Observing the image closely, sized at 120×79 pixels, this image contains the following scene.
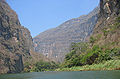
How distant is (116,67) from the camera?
49906 mm

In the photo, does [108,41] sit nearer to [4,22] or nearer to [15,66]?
[15,66]

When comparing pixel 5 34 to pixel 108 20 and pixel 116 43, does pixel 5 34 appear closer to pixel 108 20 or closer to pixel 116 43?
pixel 108 20

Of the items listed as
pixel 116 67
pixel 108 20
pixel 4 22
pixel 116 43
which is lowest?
pixel 116 67

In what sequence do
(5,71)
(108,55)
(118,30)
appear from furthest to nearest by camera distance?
1. (5,71)
2. (118,30)
3. (108,55)

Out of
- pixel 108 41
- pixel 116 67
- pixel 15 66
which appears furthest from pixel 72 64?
pixel 15 66

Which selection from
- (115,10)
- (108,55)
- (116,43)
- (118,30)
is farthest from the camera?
(115,10)

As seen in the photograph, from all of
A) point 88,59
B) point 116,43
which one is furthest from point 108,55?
point 88,59

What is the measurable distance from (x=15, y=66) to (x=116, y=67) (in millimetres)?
124434

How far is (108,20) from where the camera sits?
10938 cm

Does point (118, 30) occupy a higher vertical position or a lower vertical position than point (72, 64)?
higher

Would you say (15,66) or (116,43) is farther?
(15,66)

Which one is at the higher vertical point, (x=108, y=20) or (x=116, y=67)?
(x=108, y=20)

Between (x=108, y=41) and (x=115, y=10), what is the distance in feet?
72.7

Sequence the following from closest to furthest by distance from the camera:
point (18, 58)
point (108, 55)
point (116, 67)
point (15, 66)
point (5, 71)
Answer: point (116, 67), point (108, 55), point (5, 71), point (15, 66), point (18, 58)
